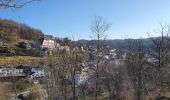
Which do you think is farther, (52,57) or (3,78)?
(3,78)

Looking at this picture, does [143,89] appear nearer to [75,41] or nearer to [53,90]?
[75,41]

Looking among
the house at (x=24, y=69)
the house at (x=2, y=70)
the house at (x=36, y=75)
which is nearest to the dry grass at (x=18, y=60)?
the house at (x=24, y=69)

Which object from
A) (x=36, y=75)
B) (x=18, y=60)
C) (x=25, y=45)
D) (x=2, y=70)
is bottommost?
(x=36, y=75)

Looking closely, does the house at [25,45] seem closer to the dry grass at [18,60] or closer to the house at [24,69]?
the dry grass at [18,60]

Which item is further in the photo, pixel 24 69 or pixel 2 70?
pixel 24 69

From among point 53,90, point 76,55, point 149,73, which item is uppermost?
point 76,55

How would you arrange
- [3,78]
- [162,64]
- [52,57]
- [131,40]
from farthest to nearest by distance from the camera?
[3,78]
[52,57]
[131,40]
[162,64]

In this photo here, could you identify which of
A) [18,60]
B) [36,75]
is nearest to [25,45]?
[18,60]

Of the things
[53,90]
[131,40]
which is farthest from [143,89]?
[53,90]

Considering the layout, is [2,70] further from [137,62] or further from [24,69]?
[137,62]
